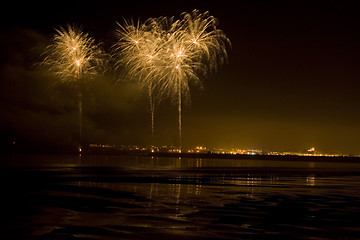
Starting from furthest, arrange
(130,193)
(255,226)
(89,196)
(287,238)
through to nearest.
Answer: (130,193) < (89,196) < (255,226) < (287,238)

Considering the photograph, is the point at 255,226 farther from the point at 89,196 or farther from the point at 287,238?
the point at 89,196

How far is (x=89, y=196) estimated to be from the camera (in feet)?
89.4

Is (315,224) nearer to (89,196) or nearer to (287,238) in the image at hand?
(287,238)

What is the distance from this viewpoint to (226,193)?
30656 mm

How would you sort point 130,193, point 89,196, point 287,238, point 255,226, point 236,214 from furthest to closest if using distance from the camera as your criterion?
point 130,193 < point 89,196 < point 236,214 < point 255,226 < point 287,238

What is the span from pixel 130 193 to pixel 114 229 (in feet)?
43.2

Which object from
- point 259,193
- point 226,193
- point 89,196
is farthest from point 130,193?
point 259,193

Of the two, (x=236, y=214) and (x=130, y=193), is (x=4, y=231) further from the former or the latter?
(x=130, y=193)

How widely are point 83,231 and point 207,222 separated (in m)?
4.86

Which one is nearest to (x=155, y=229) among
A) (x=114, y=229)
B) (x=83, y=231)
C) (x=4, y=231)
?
(x=114, y=229)

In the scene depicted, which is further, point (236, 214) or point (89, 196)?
point (89, 196)

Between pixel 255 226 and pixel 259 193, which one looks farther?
pixel 259 193

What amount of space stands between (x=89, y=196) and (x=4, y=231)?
461 inches

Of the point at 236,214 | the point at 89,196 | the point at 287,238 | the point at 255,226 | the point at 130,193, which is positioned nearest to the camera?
the point at 287,238
